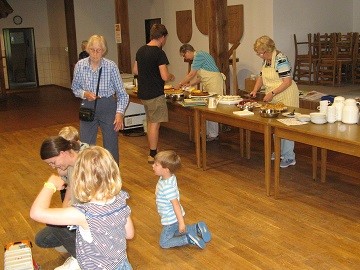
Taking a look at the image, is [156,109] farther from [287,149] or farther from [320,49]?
[320,49]

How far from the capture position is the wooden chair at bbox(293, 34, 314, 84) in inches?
362

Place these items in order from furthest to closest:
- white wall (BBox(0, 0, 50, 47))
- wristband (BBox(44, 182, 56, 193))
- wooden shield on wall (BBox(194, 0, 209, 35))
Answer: white wall (BBox(0, 0, 50, 47)), wooden shield on wall (BBox(194, 0, 209, 35)), wristband (BBox(44, 182, 56, 193))

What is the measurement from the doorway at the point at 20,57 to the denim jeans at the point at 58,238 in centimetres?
1225

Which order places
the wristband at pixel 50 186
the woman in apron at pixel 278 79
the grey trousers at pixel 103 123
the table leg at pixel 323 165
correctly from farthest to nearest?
the woman in apron at pixel 278 79, the table leg at pixel 323 165, the grey trousers at pixel 103 123, the wristband at pixel 50 186

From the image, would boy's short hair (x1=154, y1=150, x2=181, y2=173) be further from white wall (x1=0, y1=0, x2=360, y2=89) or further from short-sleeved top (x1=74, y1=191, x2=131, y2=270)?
white wall (x1=0, y1=0, x2=360, y2=89)

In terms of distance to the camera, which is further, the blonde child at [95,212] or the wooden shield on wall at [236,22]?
the wooden shield on wall at [236,22]

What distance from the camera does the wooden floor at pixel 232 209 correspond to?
327 centimetres

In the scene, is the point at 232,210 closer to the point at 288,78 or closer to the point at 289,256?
the point at 289,256

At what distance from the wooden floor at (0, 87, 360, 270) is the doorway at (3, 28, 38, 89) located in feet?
27.4

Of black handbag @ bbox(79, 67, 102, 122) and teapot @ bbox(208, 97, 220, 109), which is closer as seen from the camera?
black handbag @ bbox(79, 67, 102, 122)

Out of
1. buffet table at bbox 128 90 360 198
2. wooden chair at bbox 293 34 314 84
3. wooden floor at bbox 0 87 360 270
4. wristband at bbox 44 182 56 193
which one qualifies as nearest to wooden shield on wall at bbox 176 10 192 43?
wooden chair at bbox 293 34 314 84

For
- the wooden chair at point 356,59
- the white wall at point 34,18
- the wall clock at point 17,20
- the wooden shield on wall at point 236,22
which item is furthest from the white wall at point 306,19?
the wall clock at point 17,20

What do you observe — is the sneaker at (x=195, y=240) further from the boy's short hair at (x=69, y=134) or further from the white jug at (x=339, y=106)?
the white jug at (x=339, y=106)

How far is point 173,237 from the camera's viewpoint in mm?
3443
